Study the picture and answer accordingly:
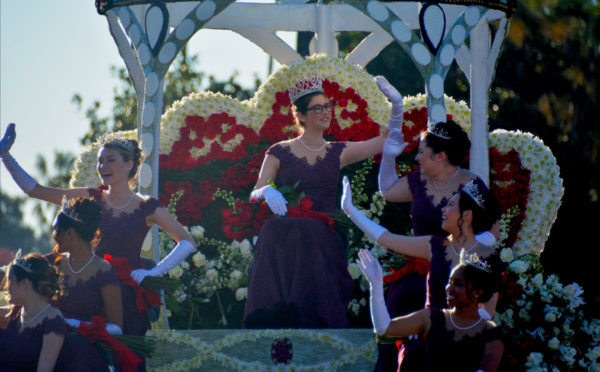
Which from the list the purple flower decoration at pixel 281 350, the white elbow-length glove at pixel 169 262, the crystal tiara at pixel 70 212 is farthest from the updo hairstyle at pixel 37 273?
the purple flower decoration at pixel 281 350

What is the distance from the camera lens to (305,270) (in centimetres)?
712

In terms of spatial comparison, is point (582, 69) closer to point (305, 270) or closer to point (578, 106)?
point (578, 106)

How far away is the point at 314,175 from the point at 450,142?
138 cm

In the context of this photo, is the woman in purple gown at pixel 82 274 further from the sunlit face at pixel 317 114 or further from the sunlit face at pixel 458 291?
the sunlit face at pixel 458 291

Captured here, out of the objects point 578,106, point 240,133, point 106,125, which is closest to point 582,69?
point 578,106

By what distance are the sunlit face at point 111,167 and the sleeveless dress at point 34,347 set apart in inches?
54.9

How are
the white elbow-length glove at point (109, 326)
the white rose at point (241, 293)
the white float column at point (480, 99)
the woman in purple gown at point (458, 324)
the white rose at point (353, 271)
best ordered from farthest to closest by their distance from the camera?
the white float column at point (480, 99) < the white rose at point (241, 293) < the white rose at point (353, 271) < the white elbow-length glove at point (109, 326) < the woman in purple gown at point (458, 324)

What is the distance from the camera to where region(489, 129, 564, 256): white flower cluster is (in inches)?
338

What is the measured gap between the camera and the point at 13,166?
7.02 m

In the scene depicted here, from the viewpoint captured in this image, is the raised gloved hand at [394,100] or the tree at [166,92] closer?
the raised gloved hand at [394,100]

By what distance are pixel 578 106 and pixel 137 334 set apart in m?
10.7

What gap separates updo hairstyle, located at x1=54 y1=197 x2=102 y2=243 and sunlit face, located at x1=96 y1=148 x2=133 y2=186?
60 cm

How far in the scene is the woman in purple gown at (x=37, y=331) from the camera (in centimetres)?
580

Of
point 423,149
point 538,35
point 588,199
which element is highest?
point 538,35
